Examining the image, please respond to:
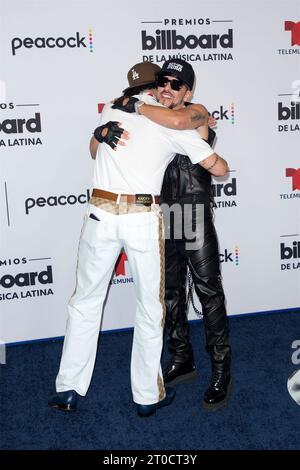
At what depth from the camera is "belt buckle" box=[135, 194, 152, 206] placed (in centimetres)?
290

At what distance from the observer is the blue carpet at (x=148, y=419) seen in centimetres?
289

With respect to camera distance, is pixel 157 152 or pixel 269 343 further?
pixel 269 343

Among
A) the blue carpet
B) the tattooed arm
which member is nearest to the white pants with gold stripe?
the blue carpet

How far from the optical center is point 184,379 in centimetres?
356

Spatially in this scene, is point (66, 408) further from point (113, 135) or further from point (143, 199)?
point (113, 135)

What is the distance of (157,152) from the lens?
2.87 metres

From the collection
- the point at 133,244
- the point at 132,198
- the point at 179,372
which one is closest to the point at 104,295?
the point at 133,244

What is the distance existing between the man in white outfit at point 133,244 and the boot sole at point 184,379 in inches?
13.6

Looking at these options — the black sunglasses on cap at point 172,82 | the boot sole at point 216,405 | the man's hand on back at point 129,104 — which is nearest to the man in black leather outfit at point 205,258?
the boot sole at point 216,405

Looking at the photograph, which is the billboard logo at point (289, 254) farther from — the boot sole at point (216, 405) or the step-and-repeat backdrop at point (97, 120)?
the boot sole at point (216, 405)

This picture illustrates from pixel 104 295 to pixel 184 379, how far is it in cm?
93
